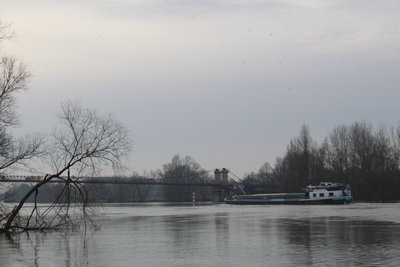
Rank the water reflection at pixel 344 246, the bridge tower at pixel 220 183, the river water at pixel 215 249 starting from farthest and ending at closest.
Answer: the bridge tower at pixel 220 183 < the river water at pixel 215 249 < the water reflection at pixel 344 246

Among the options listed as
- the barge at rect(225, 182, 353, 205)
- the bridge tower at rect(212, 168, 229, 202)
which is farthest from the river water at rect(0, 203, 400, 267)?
the bridge tower at rect(212, 168, 229, 202)

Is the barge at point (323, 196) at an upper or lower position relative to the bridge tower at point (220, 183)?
lower

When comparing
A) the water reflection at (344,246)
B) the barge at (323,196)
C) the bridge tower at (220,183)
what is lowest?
the water reflection at (344,246)

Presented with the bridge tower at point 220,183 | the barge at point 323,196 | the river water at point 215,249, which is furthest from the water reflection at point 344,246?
the bridge tower at point 220,183

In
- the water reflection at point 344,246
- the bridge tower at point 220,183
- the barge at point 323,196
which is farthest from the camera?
the bridge tower at point 220,183

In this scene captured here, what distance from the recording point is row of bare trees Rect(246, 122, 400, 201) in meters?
121

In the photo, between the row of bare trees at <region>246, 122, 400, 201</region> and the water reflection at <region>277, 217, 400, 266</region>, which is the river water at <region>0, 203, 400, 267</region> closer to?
the water reflection at <region>277, 217, 400, 266</region>

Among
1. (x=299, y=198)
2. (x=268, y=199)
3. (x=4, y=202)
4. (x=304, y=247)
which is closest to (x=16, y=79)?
(x=4, y=202)

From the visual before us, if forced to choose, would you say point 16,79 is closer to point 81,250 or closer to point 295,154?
point 81,250

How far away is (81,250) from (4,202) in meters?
16.2

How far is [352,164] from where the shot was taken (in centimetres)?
13025

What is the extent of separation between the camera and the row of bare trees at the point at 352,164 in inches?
4769

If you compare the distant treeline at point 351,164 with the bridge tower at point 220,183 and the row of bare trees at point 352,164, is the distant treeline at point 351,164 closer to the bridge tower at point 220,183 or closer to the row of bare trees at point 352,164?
the row of bare trees at point 352,164

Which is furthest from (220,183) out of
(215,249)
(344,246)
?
(344,246)
